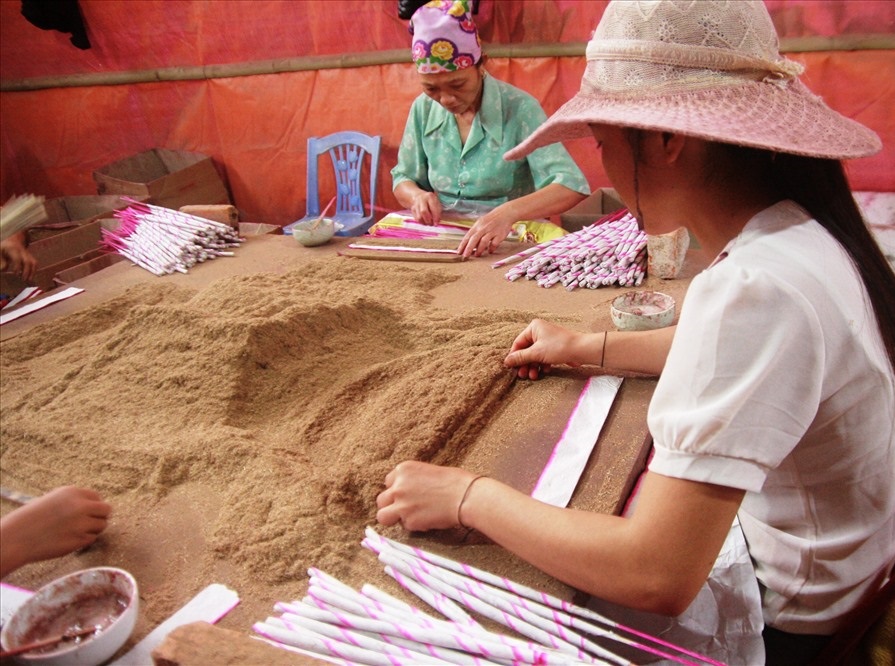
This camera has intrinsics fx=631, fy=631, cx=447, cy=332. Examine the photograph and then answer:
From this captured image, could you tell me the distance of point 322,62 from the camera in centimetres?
481

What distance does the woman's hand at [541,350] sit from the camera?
1631 mm

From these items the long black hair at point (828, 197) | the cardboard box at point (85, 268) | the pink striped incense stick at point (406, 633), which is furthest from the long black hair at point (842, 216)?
the cardboard box at point (85, 268)

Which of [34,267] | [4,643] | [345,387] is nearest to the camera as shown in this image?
[4,643]

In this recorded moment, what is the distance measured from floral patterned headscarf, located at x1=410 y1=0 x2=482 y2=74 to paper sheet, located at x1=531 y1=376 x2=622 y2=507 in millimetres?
1840

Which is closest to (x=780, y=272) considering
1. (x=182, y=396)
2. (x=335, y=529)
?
(x=335, y=529)

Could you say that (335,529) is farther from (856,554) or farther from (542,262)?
(542,262)

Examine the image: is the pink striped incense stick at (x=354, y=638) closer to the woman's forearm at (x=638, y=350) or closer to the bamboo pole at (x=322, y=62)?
the woman's forearm at (x=638, y=350)

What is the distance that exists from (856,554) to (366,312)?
1.56 meters

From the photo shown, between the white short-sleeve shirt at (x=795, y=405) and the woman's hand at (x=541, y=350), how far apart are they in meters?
0.63

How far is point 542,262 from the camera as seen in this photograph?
2404 mm

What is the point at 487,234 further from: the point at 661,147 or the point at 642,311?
the point at 661,147

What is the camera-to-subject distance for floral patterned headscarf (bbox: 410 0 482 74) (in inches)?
109

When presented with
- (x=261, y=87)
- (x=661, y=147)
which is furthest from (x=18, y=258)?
(x=661, y=147)

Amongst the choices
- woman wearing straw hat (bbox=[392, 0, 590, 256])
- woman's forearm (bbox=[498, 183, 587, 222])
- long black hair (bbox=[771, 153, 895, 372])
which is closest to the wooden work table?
woman's forearm (bbox=[498, 183, 587, 222])
